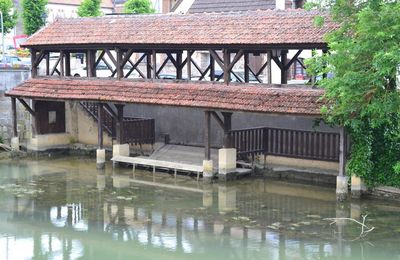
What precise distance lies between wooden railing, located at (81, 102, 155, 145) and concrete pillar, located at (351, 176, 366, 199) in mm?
8725

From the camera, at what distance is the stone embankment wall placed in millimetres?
27500

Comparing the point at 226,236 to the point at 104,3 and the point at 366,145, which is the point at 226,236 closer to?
the point at 366,145

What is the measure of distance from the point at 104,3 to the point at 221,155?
4704 centimetres

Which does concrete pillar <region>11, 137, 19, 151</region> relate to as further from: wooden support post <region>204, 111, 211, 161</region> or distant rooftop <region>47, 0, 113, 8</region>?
distant rooftop <region>47, 0, 113, 8</region>

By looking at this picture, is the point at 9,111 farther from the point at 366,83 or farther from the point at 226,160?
the point at 366,83

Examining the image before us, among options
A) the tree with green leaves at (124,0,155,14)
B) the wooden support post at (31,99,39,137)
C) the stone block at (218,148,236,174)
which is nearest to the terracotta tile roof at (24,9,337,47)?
the wooden support post at (31,99,39,137)

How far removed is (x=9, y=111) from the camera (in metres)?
27.9

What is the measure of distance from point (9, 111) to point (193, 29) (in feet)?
32.4

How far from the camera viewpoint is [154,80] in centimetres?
2295

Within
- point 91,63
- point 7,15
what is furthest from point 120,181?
point 7,15

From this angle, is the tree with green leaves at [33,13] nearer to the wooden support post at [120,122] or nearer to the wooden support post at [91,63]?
the wooden support post at [91,63]

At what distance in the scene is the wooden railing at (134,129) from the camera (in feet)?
78.9

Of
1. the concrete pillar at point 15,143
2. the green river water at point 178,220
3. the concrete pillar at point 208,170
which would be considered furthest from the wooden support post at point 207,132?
the concrete pillar at point 15,143

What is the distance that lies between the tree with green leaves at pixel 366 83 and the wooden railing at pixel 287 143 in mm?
2493
